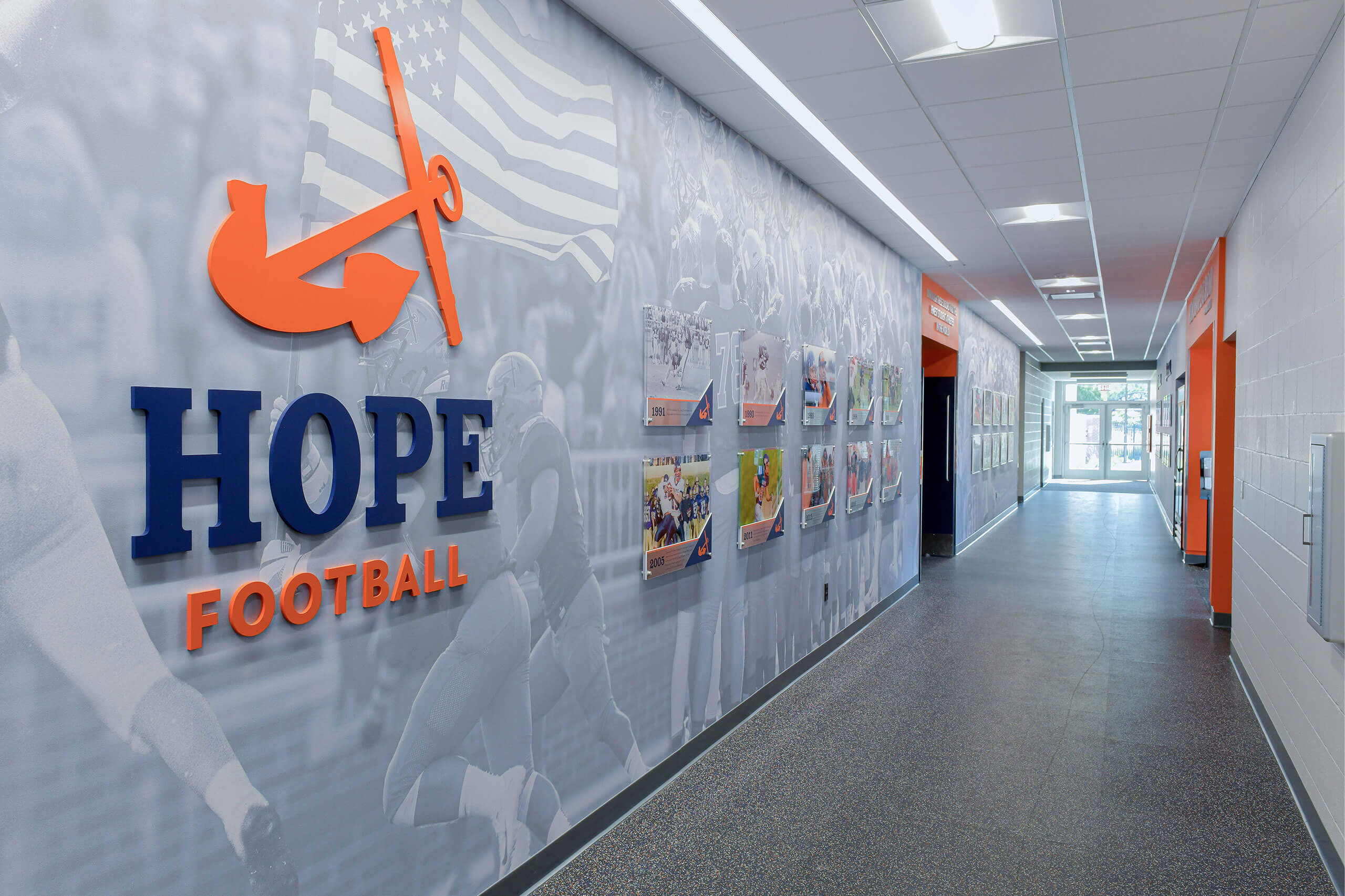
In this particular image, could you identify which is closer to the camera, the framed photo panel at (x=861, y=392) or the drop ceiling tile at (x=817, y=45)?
the drop ceiling tile at (x=817, y=45)

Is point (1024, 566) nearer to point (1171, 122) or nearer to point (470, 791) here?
point (1171, 122)

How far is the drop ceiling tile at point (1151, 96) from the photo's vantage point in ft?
12.0

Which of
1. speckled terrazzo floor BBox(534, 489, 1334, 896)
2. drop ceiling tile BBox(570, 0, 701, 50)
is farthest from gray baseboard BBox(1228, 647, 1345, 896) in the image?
drop ceiling tile BBox(570, 0, 701, 50)

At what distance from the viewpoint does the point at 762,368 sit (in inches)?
184

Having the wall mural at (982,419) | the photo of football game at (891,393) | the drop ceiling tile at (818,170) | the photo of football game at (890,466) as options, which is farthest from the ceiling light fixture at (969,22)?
the wall mural at (982,419)

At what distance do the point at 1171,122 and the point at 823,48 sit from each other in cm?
192

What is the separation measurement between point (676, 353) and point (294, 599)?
6.84 ft

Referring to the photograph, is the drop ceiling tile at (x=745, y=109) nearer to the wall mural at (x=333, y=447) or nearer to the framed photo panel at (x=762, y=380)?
the wall mural at (x=333, y=447)

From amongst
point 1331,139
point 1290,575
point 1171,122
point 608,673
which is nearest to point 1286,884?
point 1290,575

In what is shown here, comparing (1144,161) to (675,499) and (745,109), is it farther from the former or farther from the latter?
(675,499)

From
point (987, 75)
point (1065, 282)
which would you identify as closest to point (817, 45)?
point (987, 75)

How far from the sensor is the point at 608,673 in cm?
335

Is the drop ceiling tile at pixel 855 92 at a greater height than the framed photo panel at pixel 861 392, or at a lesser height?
greater

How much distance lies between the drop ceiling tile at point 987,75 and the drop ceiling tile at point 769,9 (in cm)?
63
